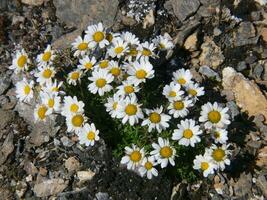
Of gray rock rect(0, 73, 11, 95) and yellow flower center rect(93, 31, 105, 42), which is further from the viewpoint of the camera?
gray rock rect(0, 73, 11, 95)

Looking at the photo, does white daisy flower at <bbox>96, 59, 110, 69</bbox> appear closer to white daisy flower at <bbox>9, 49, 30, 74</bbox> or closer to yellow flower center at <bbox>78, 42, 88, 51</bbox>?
yellow flower center at <bbox>78, 42, 88, 51</bbox>

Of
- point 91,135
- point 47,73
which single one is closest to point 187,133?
point 91,135

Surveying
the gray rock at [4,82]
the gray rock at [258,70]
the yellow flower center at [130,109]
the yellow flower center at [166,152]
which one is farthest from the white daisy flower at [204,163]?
the gray rock at [4,82]

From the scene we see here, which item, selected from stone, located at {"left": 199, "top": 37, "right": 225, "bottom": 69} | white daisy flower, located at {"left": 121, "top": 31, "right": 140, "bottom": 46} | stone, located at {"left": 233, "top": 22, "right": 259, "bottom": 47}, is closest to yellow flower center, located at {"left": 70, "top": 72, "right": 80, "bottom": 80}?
white daisy flower, located at {"left": 121, "top": 31, "right": 140, "bottom": 46}

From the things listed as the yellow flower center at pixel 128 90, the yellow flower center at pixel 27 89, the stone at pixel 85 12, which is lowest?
the yellow flower center at pixel 128 90

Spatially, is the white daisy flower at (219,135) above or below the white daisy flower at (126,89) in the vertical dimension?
below

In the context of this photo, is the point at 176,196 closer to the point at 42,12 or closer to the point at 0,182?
the point at 0,182

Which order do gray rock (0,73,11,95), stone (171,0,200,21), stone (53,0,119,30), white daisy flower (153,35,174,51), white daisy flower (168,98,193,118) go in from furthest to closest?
stone (53,0,119,30) → stone (171,0,200,21) → gray rock (0,73,11,95) → white daisy flower (153,35,174,51) → white daisy flower (168,98,193,118)

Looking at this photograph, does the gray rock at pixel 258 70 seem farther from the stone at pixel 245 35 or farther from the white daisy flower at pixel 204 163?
the white daisy flower at pixel 204 163
